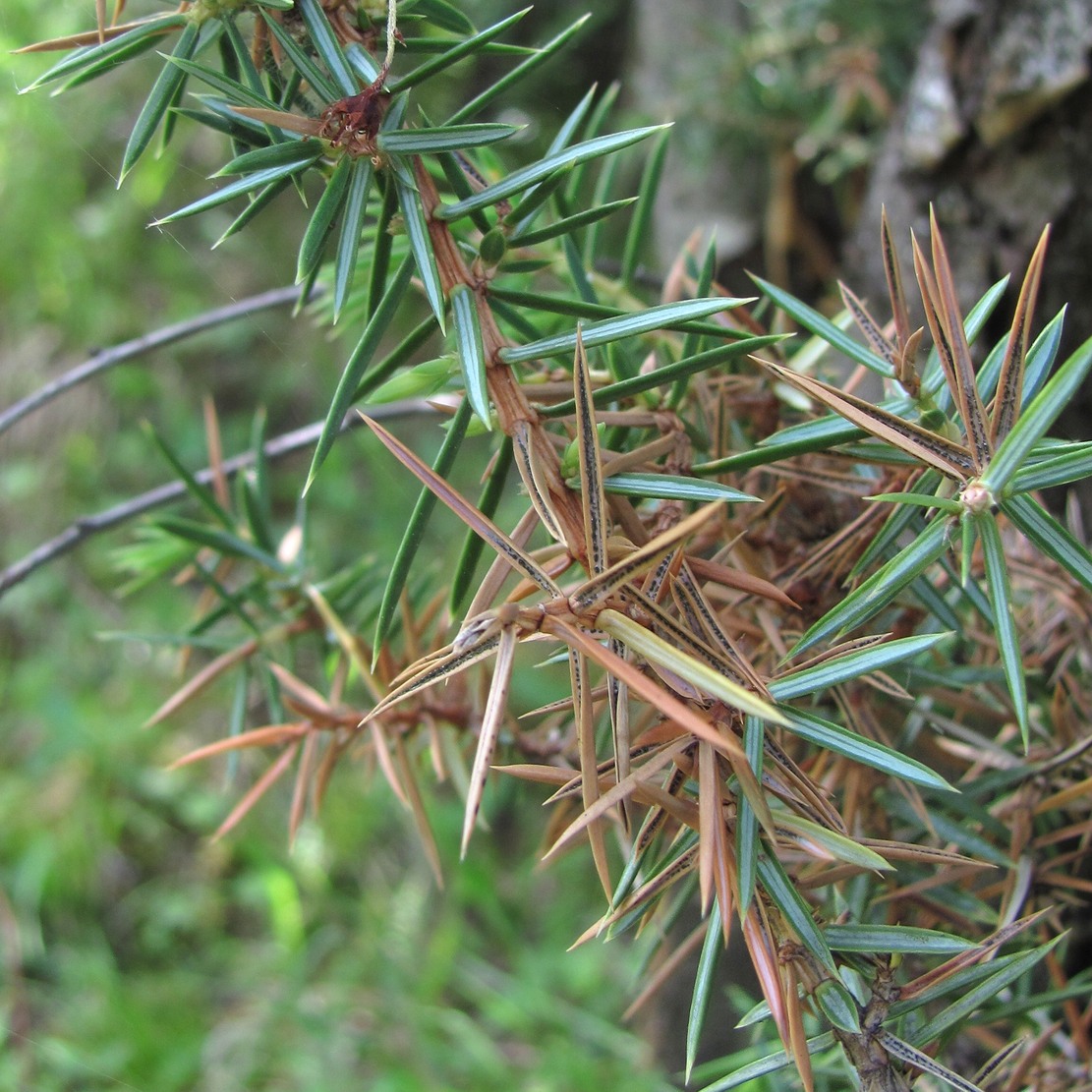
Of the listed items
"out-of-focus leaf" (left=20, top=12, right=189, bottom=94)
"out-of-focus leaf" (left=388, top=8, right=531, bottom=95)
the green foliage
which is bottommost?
the green foliage

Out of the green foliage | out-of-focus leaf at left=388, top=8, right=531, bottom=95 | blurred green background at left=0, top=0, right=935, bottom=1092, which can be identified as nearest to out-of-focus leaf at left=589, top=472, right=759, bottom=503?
the green foliage

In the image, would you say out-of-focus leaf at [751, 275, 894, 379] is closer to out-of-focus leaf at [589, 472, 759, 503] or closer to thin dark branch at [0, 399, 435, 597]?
out-of-focus leaf at [589, 472, 759, 503]

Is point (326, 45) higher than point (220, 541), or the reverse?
point (326, 45)

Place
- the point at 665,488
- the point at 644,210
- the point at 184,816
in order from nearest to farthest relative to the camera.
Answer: the point at 665,488 → the point at 644,210 → the point at 184,816

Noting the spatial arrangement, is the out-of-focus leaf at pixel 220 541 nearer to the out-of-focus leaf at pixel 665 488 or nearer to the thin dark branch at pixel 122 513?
the thin dark branch at pixel 122 513

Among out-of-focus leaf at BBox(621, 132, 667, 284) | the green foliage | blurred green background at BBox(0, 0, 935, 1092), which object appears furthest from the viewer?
blurred green background at BBox(0, 0, 935, 1092)

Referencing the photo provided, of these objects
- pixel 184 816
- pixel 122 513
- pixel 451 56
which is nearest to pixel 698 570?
pixel 451 56

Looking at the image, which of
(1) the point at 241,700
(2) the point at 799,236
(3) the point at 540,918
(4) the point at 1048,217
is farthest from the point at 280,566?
(3) the point at 540,918

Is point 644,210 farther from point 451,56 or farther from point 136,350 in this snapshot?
point 136,350
